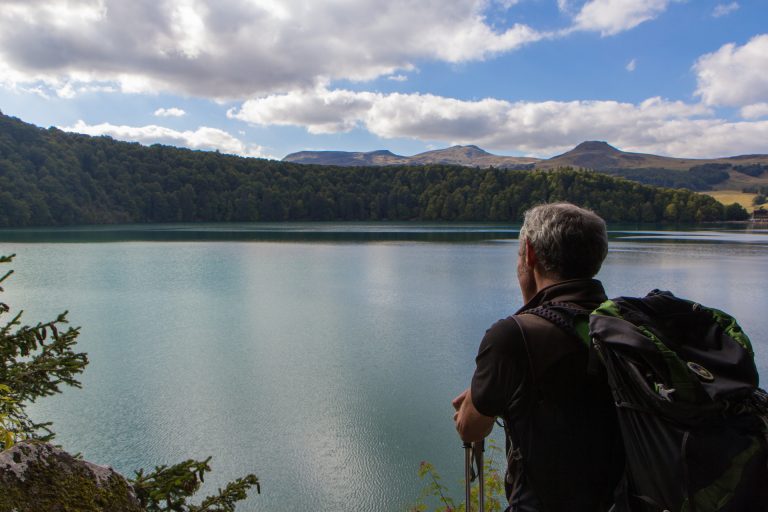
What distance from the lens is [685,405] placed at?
47.1 inches

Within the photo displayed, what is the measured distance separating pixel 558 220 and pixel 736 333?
0.53 meters

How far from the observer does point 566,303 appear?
157 cm

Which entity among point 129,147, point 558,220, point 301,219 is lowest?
point 301,219

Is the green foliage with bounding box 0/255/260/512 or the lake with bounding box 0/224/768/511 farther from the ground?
the green foliage with bounding box 0/255/260/512

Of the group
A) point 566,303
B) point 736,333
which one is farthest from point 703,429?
point 566,303

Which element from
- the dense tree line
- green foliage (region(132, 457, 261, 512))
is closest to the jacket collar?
green foliage (region(132, 457, 261, 512))

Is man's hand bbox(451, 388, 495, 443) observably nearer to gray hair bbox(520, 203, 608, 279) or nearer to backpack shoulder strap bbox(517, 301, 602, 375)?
backpack shoulder strap bbox(517, 301, 602, 375)

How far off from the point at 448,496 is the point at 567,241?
5.62 meters

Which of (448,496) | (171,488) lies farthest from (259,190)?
(171,488)

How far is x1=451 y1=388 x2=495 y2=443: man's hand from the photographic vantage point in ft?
5.10

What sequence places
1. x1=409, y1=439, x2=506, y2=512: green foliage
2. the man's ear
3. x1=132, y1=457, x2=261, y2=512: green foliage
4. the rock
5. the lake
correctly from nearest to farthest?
the rock < the man's ear < x1=132, y1=457, x2=261, y2=512: green foliage < x1=409, y1=439, x2=506, y2=512: green foliage < the lake

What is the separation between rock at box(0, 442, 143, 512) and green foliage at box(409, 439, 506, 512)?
331cm

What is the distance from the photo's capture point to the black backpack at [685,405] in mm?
1203

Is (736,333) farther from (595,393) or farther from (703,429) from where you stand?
(595,393)
